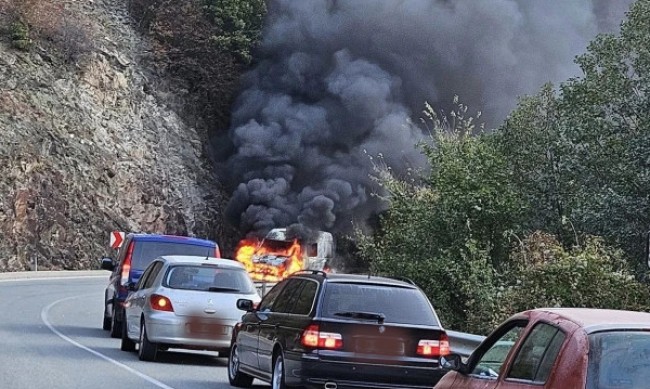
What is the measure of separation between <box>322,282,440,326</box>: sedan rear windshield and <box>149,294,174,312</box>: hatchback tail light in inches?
190

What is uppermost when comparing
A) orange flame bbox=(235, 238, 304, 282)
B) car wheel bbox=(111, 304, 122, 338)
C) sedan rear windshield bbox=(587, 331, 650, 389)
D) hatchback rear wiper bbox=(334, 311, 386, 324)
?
orange flame bbox=(235, 238, 304, 282)

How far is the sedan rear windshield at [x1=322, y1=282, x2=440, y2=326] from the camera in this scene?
11477 millimetres

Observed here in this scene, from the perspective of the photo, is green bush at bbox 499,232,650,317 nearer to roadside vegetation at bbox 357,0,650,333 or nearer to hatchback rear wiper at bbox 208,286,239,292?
roadside vegetation at bbox 357,0,650,333

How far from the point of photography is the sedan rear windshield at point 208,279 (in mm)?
16328

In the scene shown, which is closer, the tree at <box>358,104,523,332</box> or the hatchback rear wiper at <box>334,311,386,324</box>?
the hatchback rear wiper at <box>334,311,386,324</box>

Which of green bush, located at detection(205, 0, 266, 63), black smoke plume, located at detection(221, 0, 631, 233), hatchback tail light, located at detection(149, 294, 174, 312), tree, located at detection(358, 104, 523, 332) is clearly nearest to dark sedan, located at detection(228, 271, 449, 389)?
hatchback tail light, located at detection(149, 294, 174, 312)

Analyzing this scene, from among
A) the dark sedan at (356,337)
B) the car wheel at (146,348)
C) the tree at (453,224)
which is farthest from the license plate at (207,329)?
the tree at (453,224)

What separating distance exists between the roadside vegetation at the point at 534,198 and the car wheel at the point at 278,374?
8368mm

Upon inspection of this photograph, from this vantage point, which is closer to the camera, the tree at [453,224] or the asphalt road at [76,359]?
the asphalt road at [76,359]

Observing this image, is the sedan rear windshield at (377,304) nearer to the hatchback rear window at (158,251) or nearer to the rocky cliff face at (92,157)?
the hatchback rear window at (158,251)

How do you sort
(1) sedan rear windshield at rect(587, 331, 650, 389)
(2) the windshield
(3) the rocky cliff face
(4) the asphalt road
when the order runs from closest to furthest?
(1) sedan rear windshield at rect(587, 331, 650, 389)
(4) the asphalt road
(2) the windshield
(3) the rocky cliff face

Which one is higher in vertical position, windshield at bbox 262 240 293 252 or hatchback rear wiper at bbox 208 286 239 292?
windshield at bbox 262 240 293 252

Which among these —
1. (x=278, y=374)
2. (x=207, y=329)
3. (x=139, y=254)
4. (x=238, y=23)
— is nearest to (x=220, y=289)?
(x=207, y=329)

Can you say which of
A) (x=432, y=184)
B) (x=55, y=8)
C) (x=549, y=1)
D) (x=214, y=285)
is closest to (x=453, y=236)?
(x=432, y=184)
